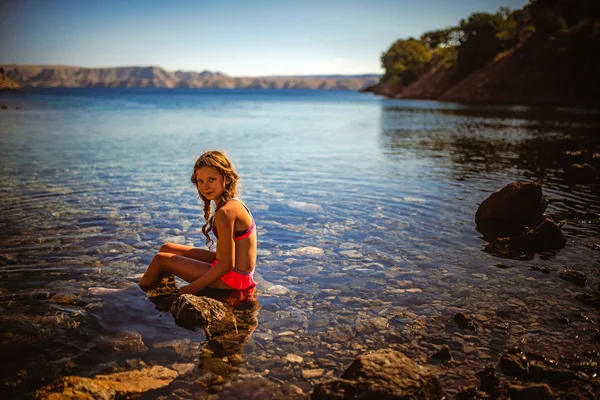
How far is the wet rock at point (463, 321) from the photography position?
19.0ft

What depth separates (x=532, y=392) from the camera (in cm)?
423

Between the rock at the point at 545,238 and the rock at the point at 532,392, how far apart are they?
5.78 metres

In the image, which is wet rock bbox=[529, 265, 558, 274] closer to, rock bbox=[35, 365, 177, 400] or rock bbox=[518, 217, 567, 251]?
rock bbox=[518, 217, 567, 251]

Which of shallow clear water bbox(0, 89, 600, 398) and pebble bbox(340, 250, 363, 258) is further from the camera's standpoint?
pebble bbox(340, 250, 363, 258)

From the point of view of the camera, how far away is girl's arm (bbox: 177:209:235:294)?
19.3ft

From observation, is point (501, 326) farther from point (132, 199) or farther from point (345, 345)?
point (132, 199)

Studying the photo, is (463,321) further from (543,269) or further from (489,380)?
(543,269)

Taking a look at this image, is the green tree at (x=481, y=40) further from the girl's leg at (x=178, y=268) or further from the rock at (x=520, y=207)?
the girl's leg at (x=178, y=268)

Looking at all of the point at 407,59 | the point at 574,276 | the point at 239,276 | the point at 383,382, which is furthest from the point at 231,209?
the point at 407,59

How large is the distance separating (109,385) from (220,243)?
2.38 m

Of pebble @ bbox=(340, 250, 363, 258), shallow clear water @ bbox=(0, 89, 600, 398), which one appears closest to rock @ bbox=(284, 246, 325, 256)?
shallow clear water @ bbox=(0, 89, 600, 398)

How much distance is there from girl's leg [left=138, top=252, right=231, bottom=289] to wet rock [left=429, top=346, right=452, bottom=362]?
346cm

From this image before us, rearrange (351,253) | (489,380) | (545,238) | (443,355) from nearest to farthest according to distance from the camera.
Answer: (489,380)
(443,355)
(351,253)
(545,238)

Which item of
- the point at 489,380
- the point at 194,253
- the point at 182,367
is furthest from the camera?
the point at 194,253
